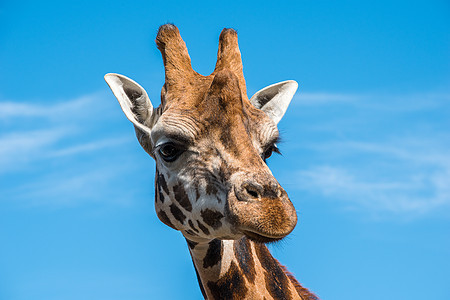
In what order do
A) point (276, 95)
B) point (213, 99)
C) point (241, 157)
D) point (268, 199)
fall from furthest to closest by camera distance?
point (276, 95) → point (213, 99) → point (241, 157) → point (268, 199)

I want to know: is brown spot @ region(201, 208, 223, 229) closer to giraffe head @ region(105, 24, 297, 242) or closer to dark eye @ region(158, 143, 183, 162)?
giraffe head @ region(105, 24, 297, 242)

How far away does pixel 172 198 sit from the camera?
714cm

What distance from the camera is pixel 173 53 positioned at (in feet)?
26.1

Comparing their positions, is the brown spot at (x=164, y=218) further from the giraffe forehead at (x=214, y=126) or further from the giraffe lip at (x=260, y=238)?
the giraffe lip at (x=260, y=238)

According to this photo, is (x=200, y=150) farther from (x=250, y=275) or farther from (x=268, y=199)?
(x=250, y=275)

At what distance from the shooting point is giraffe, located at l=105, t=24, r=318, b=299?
6.05 m

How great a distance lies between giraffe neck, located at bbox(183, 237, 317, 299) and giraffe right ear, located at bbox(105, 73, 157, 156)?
1.47 metres

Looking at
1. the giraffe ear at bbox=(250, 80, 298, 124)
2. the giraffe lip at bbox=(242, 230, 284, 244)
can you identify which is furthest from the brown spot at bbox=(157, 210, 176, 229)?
the giraffe ear at bbox=(250, 80, 298, 124)

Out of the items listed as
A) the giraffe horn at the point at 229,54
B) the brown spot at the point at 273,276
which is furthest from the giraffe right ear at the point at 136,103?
the brown spot at the point at 273,276

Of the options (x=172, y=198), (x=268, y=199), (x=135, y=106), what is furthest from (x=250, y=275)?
(x=135, y=106)

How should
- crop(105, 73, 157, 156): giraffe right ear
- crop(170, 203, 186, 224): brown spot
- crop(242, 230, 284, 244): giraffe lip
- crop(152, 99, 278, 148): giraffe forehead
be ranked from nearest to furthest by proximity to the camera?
crop(242, 230, 284, 244): giraffe lip, crop(152, 99, 278, 148): giraffe forehead, crop(170, 203, 186, 224): brown spot, crop(105, 73, 157, 156): giraffe right ear

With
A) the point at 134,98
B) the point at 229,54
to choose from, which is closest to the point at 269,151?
the point at 229,54

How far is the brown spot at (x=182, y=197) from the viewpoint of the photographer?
6910 millimetres

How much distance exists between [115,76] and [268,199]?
118 inches
